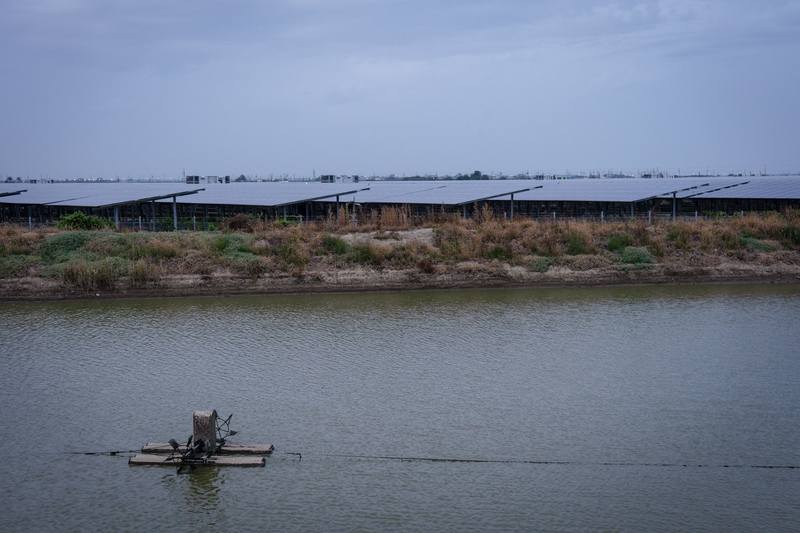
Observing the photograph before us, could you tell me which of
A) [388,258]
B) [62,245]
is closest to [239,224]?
[62,245]

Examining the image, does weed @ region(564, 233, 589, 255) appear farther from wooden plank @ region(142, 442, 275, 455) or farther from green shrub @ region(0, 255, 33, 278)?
green shrub @ region(0, 255, 33, 278)

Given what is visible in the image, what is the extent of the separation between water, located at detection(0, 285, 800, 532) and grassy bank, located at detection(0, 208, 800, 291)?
6938 mm

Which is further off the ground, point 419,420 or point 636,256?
point 636,256

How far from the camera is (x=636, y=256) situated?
2705cm

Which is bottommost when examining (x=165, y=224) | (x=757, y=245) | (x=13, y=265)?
(x=757, y=245)

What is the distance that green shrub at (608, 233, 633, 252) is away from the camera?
27766 millimetres

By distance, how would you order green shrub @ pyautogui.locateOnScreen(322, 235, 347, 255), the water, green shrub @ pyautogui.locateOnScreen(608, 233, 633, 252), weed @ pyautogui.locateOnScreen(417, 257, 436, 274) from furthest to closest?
1. green shrub @ pyautogui.locateOnScreen(608, 233, 633, 252)
2. green shrub @ pyautogui.locateOnScreen(322, 235, 347, 255)
3. weed @ pyautogui.locateOnScreen(417, 257, 436, 274)
4. the water

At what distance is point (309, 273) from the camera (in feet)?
84.3

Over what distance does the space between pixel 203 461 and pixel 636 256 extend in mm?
21216

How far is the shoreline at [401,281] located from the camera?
24156 millimetres

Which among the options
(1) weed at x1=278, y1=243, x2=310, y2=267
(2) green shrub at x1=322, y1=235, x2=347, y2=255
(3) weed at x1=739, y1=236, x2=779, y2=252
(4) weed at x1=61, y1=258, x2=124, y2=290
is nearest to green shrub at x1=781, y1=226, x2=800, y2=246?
(3) weed at x1=739, y1=236, x2=779, y2=252

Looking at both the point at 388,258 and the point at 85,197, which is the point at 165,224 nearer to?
the point at 85,197

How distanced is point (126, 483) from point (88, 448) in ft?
4.62

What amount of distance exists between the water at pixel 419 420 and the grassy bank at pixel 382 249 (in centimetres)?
694
